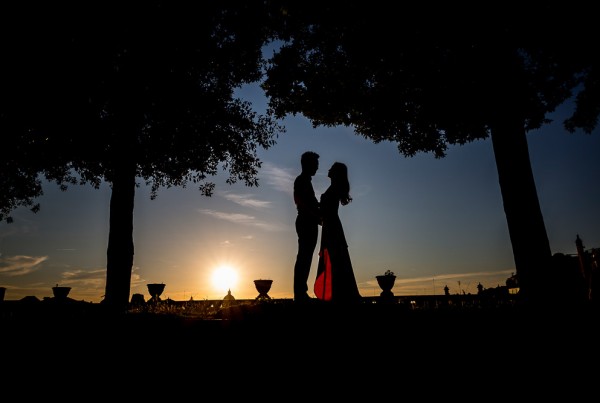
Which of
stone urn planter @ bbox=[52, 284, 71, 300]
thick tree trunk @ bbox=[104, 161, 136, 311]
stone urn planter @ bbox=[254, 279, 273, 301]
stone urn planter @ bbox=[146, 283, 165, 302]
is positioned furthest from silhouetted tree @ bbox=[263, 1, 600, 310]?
stone urn planter @ bbox=[52, 284, 71, 300]

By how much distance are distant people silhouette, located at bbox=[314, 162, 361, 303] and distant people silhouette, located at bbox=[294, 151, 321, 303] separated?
207mm

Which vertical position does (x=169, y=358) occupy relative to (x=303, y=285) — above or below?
below

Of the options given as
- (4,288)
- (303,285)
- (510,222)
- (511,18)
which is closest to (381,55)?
(511,18)

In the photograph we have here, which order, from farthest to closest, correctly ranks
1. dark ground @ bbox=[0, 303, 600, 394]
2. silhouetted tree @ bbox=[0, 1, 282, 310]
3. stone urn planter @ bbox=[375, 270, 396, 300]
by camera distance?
stone urn planter @ bbox=[375, 270, 396, 300]
silhouetted tree @ bbox=[0, 1, 282, 310]
dark ground @ bbox=[0, 303, 600, 394]

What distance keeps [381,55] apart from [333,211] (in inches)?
235

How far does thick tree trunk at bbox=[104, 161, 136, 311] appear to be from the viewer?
10367mm

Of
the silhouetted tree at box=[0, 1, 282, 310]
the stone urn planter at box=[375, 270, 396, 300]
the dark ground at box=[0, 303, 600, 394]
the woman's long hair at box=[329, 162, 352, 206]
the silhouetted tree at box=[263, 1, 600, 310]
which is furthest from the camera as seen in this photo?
the stone urn planter at box=[375, 270, 396, 300]

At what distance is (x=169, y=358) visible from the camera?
12.5 feet

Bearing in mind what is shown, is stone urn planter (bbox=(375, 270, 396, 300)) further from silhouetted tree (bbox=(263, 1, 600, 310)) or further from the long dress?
the long dress

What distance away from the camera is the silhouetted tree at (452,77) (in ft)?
27.1

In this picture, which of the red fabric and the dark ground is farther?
the red fabric

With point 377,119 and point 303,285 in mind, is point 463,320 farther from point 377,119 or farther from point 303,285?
point 377,119

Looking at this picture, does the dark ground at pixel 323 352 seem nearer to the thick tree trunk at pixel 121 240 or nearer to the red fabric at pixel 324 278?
the red fabric at pixel 324 278

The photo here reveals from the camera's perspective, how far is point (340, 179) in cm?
671
